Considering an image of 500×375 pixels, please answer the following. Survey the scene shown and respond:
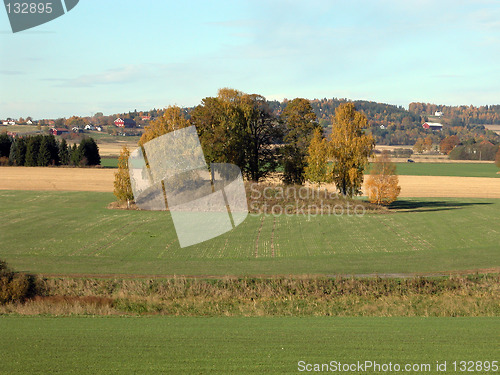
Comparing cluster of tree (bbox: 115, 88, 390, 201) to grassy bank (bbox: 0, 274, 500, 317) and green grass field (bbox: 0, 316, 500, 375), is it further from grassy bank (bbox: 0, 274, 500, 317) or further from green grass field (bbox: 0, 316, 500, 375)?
green grass field (bbox: 0, 316, 500, 375)

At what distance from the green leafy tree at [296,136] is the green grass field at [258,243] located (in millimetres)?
14141

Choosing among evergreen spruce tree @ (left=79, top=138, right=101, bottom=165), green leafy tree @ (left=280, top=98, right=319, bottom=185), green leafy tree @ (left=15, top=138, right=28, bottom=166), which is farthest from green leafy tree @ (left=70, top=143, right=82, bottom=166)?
green leafy tree @ (left=280, top=98, right=319, bottom=185)

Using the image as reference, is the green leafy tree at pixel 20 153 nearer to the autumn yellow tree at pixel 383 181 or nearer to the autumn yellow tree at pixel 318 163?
the autumn yellow tree at pixel 318 163

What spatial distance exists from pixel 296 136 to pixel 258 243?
28.9 metres

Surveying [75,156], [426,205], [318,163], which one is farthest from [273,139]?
[75,156]

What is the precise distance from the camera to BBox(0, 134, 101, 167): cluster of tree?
9225 centimetres

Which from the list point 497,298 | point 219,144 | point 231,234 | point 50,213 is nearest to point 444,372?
point 497,298

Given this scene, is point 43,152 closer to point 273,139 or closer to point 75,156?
point 75,156

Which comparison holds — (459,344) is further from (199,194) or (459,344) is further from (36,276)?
(199,194)

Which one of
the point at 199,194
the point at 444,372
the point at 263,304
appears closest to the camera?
the point at 444,372

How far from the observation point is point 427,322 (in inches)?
630

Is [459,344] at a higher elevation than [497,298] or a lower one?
higher

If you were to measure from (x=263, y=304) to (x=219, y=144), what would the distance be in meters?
37.0

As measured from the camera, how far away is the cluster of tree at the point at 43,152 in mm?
92250
